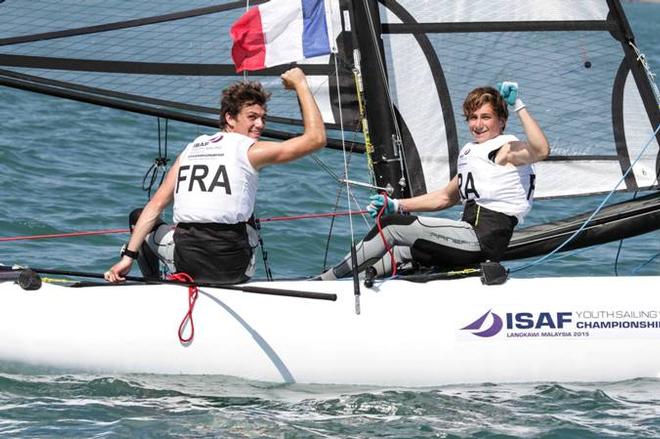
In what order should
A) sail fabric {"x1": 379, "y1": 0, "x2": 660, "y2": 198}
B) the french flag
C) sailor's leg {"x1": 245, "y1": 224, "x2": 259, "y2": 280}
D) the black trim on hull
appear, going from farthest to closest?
sail fabric {"x1": 379, "y1": 0, "x2": 660, "y2": 198}, the black trim on hull, the french flag, sailor's leg {"x1": 245, "y1": 224, "x2": 259, "y2": 280}

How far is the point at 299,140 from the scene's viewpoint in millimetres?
4566

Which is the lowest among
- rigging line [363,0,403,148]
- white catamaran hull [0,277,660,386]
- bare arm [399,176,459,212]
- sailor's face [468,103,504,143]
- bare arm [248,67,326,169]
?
white catamaran hull [0,277,660,386]

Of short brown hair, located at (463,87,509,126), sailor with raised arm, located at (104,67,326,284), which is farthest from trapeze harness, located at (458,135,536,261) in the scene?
sailor with raised arm, located at (104,67,326,284)

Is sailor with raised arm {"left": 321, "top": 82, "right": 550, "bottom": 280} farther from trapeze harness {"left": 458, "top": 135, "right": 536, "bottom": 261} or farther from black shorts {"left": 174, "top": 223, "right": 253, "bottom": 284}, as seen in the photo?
black shorts {"left": 174, "top": 223, "right": 253, "bottom": 284}

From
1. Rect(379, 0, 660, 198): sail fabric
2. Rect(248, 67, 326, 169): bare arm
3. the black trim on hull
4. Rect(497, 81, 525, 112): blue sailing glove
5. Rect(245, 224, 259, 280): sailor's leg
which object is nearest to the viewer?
Rect(248, 67, 326, 169): bare arm

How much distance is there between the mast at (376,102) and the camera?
552 cm

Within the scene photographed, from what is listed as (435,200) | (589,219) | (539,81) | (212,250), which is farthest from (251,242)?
(539,81)

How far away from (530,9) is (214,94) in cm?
146

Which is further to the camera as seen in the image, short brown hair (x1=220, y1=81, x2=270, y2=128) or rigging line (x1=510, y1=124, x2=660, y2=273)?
rigging line (x1=510, y1=124, x2=660, y2=273)

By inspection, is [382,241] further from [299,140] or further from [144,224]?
[144,224]

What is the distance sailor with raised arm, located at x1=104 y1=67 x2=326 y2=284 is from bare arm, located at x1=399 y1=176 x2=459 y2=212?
69cm

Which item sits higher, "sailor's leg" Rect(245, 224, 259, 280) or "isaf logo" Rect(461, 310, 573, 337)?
"sailor's leg" Rect(245, 224, 259, 280)

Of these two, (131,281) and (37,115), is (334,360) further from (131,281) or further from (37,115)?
(37,115)

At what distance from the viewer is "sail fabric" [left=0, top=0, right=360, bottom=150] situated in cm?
555
